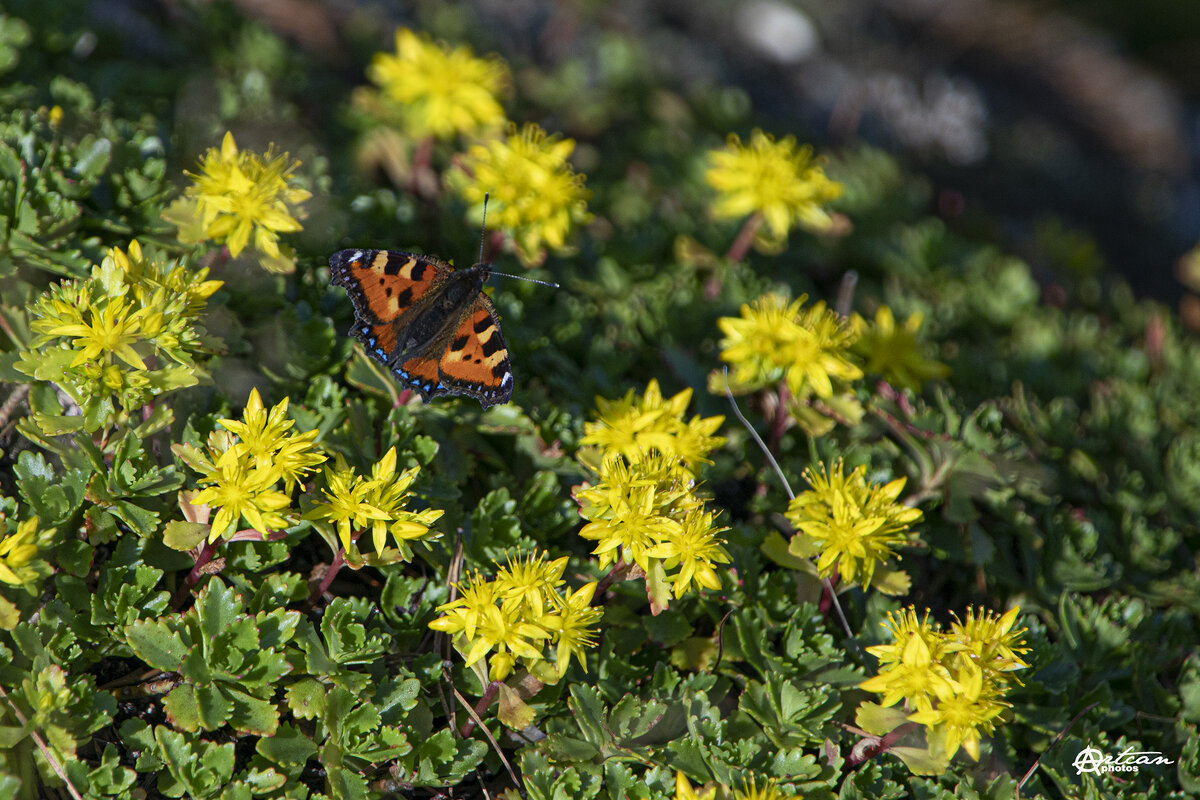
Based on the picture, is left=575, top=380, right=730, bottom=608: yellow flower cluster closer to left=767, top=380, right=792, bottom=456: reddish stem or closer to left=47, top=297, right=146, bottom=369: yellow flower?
left=767, top=380, right=792, bottom=456: reddish stem

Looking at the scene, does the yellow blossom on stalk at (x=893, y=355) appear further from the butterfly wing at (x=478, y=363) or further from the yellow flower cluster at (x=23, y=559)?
the yellow flower cluster at (x=23, y=559)

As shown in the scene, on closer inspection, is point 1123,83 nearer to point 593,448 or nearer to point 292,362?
point 593,448

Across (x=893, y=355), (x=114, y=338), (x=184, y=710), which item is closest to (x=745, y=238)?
(x=893, y=355)

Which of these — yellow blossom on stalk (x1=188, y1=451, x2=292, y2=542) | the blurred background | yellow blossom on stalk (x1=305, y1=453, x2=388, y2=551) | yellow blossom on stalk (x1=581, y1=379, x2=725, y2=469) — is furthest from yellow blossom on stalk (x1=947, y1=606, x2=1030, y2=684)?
the blurred background

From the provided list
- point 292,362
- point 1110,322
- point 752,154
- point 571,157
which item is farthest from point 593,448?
point 1110,322

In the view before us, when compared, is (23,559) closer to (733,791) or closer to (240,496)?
(240,496)

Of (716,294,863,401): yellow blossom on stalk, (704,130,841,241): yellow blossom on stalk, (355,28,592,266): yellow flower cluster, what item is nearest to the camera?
(716,294,863,401): yellow blossom on stalk
